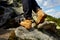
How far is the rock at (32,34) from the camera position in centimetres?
1260

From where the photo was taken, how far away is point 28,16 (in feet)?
44.6

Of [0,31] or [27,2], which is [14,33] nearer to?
[0,31]

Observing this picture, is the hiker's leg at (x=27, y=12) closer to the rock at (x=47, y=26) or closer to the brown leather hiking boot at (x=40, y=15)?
the brown leather hiking boot at (x=40, y=15)

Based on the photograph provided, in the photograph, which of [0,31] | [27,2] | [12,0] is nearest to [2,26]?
[0,31]

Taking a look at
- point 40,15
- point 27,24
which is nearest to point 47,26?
point 40,15

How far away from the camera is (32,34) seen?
1299 cm

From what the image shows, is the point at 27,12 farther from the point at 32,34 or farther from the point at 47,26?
the point at 47,26

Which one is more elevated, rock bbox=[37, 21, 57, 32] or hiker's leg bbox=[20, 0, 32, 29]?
hiker's leg bbox=[20, 0, 32, 29]

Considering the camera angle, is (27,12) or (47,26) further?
(47,26)

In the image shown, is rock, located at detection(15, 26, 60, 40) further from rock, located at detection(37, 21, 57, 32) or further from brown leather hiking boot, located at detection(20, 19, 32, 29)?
rock, located at detection(37, 21, 57, 32)

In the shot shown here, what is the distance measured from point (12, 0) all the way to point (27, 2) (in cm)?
686

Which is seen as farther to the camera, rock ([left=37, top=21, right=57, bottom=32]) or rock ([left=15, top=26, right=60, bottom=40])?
rock ([left=37, top=21, right=57, bottom=32])

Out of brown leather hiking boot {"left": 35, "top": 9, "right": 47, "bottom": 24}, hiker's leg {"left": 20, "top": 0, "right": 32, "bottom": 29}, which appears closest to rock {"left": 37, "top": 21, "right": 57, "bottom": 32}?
brown leather hiking boot {"left": 35, "top": 9, "right": 47, "bottom": 24}

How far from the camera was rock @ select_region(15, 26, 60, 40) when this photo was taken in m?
12.6
